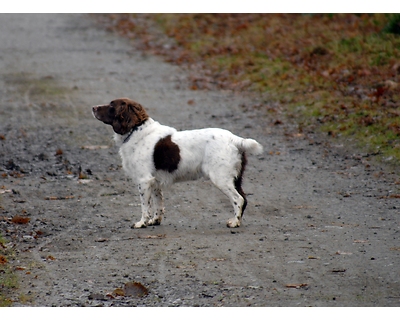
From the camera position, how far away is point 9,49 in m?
21.1

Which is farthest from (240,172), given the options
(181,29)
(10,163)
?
(181,29)

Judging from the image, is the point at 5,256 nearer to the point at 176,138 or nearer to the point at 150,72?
the point at 176,138

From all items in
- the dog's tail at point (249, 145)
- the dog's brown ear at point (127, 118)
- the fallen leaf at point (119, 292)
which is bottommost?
the fallen leaf at point (119, 292)

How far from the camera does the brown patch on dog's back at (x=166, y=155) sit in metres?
8.17

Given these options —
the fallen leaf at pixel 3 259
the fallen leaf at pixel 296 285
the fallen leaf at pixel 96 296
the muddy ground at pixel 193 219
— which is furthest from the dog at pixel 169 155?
the fallen leaf at pixel 96 296

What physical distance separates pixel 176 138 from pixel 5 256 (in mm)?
2357

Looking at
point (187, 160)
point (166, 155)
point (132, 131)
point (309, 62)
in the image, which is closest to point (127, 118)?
point (132, 131)

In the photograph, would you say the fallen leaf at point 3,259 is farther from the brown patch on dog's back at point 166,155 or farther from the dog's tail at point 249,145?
the dog's tail at point 249,145

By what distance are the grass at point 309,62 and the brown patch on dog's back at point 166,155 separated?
386 cm

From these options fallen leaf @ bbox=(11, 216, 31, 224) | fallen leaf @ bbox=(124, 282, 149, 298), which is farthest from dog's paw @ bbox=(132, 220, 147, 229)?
fallen leaf @ bbox=(124, 282, 149, 298)

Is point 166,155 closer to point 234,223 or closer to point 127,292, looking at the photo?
point 234,223

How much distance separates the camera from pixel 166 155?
8.20 metres

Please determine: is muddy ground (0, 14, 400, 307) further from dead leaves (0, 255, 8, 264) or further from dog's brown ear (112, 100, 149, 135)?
dog's brown ear (112, 100, 149, 135)

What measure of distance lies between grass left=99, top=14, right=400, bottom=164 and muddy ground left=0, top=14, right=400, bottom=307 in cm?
61
